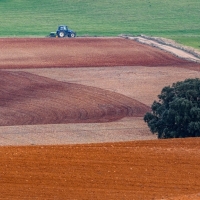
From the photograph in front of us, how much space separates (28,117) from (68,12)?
56587 mm

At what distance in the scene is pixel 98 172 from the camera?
2127cm

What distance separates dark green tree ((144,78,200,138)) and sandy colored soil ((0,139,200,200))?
24.8ft

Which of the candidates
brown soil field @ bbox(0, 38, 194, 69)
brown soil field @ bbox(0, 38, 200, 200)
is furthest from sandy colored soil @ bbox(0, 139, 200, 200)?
brown soil field @ bbox(0, 38, 194, 69)

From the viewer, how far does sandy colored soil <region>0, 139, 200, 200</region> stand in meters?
19.8

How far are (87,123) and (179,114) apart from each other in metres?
5.64

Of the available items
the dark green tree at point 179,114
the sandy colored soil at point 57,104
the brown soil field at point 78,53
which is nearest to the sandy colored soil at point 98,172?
the dark green tree at point 179,114

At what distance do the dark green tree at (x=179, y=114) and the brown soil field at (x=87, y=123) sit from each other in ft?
3.40

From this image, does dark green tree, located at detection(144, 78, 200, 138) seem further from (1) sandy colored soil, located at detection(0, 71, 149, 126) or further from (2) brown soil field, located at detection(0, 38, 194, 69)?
(2) brown soil field, located at detection(0, 38, 194, 69)

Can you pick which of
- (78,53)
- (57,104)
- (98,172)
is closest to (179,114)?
(57,104)

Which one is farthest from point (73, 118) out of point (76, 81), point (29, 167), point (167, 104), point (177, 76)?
point (29, 167)

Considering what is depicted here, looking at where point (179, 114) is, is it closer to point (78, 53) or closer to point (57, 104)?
point (57, 104)

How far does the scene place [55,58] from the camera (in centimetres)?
5516

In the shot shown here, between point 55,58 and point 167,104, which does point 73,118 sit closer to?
point 167,104

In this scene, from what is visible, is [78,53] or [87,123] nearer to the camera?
[87,123]
